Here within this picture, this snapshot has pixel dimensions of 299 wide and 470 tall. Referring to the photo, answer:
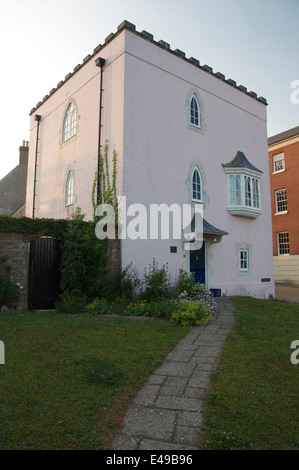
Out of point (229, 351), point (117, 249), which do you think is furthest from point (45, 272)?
point (229, 351)

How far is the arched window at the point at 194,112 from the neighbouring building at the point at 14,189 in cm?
1490

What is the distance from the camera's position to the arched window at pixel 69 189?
589 inches

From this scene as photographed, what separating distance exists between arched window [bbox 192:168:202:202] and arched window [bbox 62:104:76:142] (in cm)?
564

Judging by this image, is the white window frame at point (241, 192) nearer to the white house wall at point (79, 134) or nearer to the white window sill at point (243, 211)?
the white window sill at point (243, 211)

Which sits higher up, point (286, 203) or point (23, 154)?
point (23, 154)

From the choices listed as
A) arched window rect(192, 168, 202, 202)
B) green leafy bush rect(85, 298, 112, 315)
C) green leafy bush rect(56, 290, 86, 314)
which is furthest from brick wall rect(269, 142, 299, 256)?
green leafy bush rect(56, 290, 86, 314)

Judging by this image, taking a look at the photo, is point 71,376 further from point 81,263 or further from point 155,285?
point 155,285

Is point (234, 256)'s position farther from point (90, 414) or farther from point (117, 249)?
point (90, 414)

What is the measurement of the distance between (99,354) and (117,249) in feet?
20.2

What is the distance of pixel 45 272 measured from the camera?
1074 centimetres

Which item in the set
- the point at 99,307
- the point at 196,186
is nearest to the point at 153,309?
the point at 99,307

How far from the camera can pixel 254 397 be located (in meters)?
3.96

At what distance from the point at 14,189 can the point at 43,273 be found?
16.3 metres
